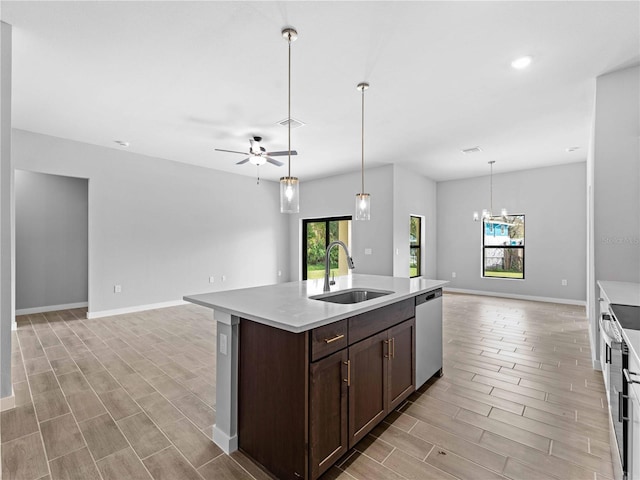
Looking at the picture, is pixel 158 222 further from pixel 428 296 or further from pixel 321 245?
pixel 428 296

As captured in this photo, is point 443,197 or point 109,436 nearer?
point 109,436

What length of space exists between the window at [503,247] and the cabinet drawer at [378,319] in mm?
5802

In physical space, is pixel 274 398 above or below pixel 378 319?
below

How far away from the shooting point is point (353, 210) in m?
6.91

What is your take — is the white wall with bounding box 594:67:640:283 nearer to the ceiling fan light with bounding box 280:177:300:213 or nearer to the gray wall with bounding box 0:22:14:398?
the ceiling fan light with bounding box 280:177:300:213

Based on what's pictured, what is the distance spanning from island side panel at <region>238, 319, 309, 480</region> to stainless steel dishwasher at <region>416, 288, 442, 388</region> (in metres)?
1.32

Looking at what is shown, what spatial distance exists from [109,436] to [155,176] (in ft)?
15.9

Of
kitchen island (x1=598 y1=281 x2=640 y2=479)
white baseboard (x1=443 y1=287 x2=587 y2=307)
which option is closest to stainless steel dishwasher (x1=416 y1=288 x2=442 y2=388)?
kitchen island (x1=598 y1=281 x2=640 y2=479)

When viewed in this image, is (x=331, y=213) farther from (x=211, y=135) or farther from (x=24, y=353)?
(x=24, y=353)

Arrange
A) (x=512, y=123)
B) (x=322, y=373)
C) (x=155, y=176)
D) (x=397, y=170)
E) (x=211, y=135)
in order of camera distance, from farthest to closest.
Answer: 1. (x=397, y=170)
2. (x=155, y=176)
3. (x=211, y=135)
4. (x=512, y=123)
5. (x=322, y=373)

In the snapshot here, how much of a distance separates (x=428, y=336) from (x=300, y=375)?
1582mm

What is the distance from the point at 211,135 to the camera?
463 cm

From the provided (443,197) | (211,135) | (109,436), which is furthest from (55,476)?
(443,197)

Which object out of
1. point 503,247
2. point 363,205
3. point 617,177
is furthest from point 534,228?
point 363,205
